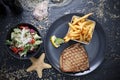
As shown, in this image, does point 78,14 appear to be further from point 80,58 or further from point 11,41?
point 11,41

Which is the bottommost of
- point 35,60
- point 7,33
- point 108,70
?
point 108,70

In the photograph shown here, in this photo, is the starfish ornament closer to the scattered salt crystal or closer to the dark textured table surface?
the dark textured table surface

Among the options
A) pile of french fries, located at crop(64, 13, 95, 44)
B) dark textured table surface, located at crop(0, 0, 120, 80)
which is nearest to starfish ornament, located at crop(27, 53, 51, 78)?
dark textured table surface, located at crop(0, 0, 120, 80)

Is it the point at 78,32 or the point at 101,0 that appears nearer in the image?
the point at 78,32

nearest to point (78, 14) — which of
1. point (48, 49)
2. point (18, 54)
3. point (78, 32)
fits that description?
point (78, 32)

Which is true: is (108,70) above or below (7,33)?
below

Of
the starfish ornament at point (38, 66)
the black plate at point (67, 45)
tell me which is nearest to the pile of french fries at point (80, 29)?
the black plate at point (67, 45)

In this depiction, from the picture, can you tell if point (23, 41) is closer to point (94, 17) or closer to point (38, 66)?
point (38, 66)
